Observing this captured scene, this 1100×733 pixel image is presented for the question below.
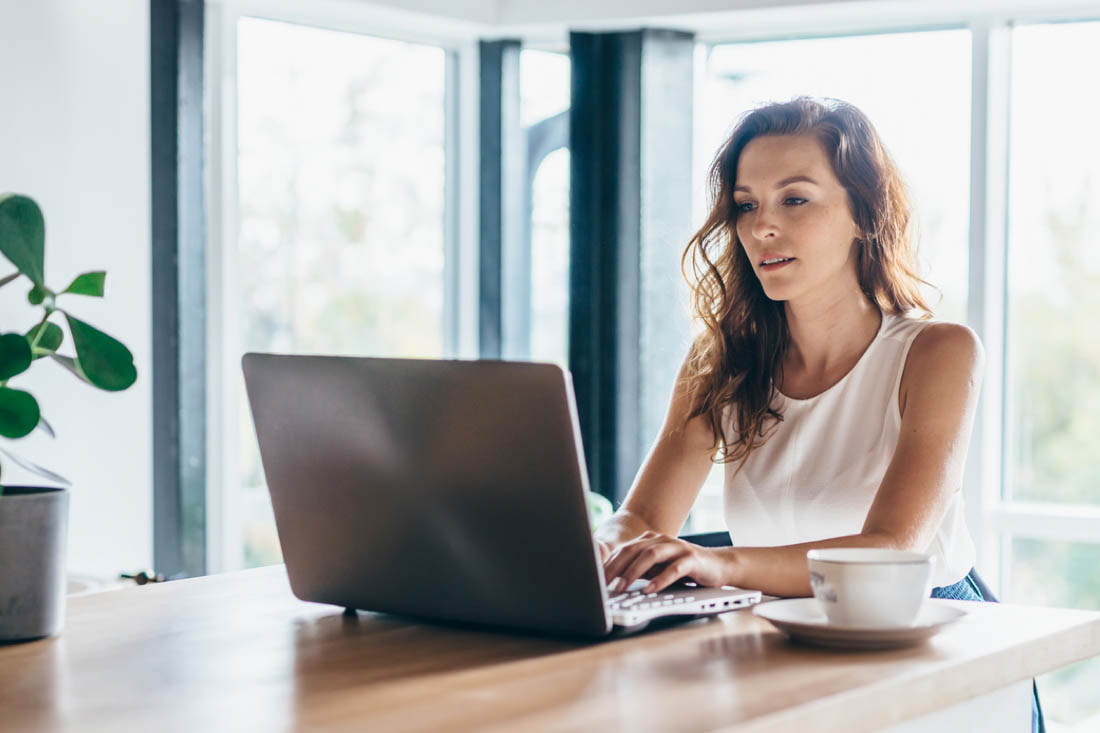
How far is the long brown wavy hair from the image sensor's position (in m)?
1.98

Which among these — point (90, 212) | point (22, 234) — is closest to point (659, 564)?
point (22, 234)

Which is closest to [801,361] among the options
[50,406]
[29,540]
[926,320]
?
[926,320]

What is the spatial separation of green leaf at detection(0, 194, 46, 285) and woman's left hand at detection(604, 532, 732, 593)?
639mm

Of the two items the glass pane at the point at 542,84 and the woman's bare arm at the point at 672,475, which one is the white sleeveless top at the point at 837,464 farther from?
the glass pane at the point at 542,84

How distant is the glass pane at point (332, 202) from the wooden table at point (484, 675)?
2.09m

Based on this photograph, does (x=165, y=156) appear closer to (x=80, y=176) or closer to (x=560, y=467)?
(x=80, y=176)

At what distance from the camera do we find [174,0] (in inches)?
121

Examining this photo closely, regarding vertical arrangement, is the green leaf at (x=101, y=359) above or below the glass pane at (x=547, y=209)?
below

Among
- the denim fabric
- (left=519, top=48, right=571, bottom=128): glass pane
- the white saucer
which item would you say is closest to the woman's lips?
the denim fabric

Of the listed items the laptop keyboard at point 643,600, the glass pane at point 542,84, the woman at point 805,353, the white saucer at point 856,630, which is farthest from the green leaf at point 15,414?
the glass pane at point 542,84

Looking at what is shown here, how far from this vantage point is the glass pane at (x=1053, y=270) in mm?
3258

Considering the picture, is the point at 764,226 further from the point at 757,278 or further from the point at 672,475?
the point at 672,475

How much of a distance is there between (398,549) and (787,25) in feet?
8.63

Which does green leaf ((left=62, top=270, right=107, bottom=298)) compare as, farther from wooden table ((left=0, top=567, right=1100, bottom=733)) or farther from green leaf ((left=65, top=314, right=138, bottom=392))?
wooden table ((left=0, top=567, right=1100, bottom=733))
